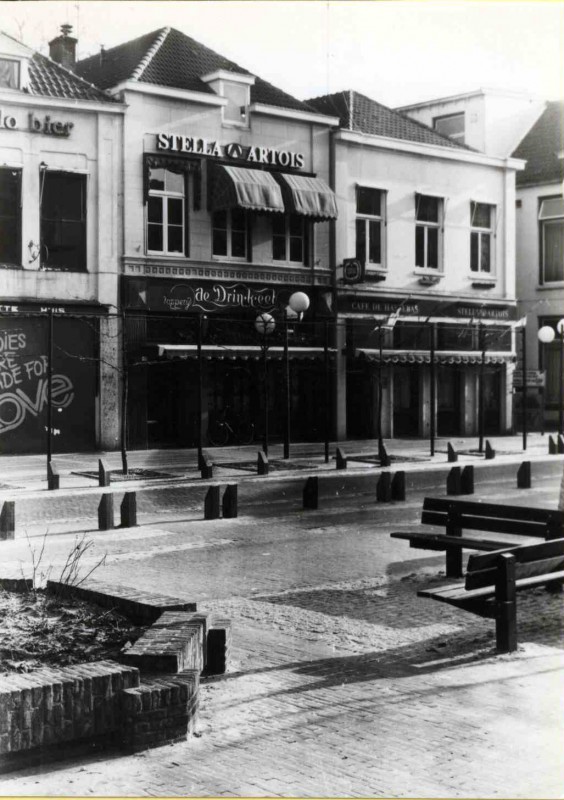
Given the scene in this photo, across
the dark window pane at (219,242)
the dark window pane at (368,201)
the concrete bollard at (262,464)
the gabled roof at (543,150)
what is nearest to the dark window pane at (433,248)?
the dark window pane at (368,201)

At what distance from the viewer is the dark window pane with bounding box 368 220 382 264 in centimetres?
3131

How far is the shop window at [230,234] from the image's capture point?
2745 cm

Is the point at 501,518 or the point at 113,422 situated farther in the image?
the point at 113,422

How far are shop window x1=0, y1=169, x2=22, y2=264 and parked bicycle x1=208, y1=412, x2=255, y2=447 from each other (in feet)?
22.2

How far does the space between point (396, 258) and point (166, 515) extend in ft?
61.8

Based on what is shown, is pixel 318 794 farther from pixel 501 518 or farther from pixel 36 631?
pixel 501 518

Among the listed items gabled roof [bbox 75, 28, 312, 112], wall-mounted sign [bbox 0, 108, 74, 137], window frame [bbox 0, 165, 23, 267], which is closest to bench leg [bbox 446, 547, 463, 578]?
window frame [bbox 0, 165, 23, 267]

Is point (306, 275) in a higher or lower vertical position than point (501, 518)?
higher

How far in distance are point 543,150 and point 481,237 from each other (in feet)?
18.0

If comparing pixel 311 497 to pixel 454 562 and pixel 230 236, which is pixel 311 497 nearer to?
pixel 454 562

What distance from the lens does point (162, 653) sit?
5.69 metres

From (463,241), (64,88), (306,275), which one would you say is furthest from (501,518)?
(463,241)

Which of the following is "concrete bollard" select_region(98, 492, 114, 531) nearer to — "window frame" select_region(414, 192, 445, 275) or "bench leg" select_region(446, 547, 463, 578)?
"bench leg" select_region(446, 547, 463, 578)

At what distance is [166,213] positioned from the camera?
26.2 m
